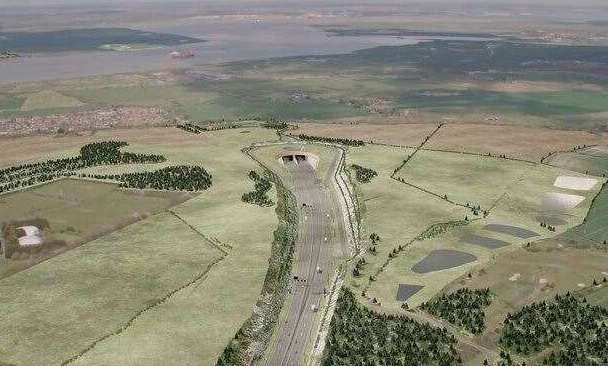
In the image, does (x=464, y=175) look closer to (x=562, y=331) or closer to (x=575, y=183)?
(x=575, y=183)

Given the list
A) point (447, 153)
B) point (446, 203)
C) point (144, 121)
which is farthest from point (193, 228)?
point (144, 121)

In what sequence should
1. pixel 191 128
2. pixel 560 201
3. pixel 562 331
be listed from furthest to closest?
pixel 191 128, pixel 560 201, pixel 562 331

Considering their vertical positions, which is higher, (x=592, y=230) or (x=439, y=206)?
(x=592, y=230)

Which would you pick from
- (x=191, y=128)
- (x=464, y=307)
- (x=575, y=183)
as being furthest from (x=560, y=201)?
(x=191, y=128)

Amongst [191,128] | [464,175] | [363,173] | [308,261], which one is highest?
[363,173]

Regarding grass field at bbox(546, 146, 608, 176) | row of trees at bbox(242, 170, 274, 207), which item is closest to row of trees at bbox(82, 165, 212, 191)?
row of trees at bbox(242, 170, 274, 207)

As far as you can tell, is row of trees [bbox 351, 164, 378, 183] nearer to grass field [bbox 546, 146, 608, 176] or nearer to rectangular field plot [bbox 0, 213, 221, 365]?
rectangular field plot [bbox 0, 213, 221, 365]
